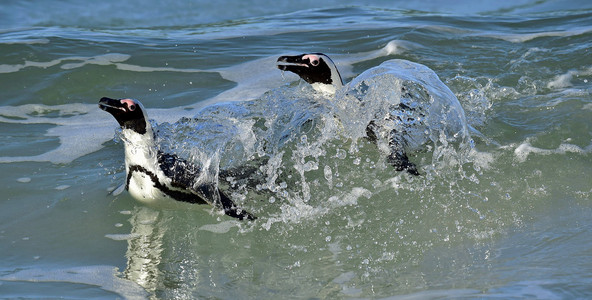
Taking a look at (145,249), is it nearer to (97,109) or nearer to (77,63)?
(97,109)

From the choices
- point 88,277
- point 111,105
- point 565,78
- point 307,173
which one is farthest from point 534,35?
point 88,277

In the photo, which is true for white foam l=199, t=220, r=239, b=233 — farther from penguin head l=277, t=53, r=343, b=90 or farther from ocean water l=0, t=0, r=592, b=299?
penguin head l=277, t=53, r=343, b=90

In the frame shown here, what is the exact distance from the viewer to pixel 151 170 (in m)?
5.00

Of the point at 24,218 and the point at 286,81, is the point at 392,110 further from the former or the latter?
the point at 24,218

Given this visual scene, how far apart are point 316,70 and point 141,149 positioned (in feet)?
6.19

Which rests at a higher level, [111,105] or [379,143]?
[111,105]

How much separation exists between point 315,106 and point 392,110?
23.9 inches

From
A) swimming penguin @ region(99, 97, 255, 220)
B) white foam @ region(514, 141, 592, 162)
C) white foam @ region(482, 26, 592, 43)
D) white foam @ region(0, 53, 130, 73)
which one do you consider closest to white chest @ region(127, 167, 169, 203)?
swimming penguin @ region(99, 97, 255, 220)

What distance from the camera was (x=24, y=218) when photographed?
4945mm

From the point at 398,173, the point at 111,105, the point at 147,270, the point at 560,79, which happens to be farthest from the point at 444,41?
the point at 147,270

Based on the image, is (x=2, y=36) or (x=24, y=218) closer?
(x=24, y=218)

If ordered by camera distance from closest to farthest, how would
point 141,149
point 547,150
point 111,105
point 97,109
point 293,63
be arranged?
point 111,105 < point 141,149 < point 547,150 < point 293,63 < point 97,109

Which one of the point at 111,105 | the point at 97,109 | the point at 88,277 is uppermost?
the point at 111,105

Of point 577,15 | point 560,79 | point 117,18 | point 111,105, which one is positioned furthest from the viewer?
point 117,18
